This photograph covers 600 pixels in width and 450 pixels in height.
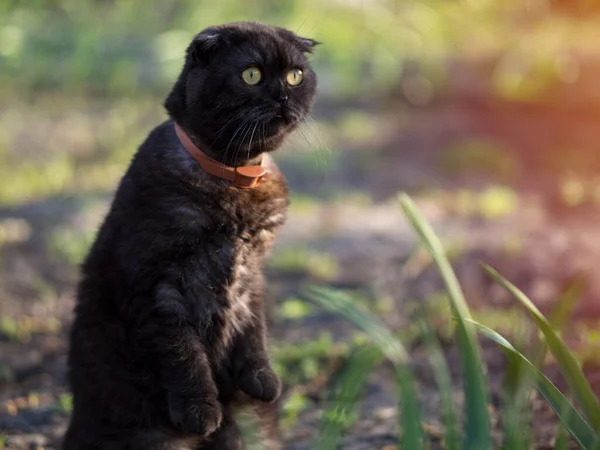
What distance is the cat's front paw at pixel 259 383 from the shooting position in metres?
2.58

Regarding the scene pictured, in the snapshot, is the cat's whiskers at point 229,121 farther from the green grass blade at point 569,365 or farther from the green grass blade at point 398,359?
the green grass blade at point 569,365

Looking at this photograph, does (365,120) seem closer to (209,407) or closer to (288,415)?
(288,415)

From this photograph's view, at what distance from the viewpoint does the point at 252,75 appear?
2498mm

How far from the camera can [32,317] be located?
4.51 m

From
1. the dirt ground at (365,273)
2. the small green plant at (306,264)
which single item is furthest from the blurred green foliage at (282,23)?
the small green plant at (306,264)

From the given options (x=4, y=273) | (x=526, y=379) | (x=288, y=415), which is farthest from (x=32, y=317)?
(x=526, y=379)

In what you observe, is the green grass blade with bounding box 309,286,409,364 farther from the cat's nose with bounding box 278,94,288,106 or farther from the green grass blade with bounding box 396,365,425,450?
the cat's nose with bounding box 278,94,288,106

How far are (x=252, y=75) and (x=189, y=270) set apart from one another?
1.96 ft

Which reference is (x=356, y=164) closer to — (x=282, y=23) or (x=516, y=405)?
(x=282, y=23)

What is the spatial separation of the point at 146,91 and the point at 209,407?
650 centimetres

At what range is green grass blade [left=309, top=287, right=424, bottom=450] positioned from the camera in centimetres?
202

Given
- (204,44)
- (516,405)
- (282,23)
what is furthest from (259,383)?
(282,23)

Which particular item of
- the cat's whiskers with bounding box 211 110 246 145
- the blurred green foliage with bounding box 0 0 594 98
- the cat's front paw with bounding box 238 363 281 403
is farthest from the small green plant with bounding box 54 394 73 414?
the blurred green foliage with bounding box 0 0 594 98

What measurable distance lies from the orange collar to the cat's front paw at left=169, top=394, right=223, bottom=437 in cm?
65
